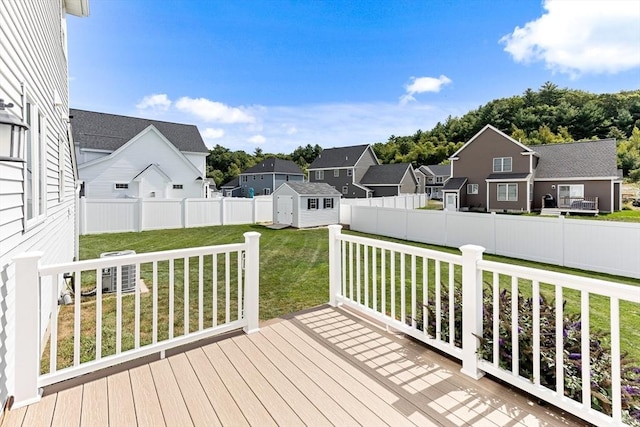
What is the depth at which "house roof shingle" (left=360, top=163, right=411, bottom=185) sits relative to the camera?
31906 millimetres

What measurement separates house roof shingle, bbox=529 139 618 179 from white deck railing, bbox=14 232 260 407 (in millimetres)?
24456

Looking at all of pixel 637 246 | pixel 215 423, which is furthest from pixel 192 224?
pixel 637 246

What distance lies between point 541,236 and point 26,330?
1003cm

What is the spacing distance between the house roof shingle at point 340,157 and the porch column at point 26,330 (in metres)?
31.1

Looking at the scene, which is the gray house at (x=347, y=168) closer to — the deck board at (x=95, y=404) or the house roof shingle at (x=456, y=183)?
the house roof shingle at (x=456, y=183)

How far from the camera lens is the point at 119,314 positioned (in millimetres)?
2467

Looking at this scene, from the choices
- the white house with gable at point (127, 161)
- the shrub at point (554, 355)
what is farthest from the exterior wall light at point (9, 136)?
the white house with gable at point (127, 161)

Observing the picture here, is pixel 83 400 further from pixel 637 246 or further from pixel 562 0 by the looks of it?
pixel 562 0

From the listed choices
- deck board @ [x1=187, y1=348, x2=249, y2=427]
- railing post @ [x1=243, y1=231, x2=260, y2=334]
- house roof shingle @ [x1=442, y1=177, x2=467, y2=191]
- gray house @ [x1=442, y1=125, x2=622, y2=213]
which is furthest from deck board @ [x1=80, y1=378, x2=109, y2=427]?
house roof shingle @ [x1=442, y1=177, x2=467, y2=191]

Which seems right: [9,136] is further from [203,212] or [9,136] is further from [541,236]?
[203,212]

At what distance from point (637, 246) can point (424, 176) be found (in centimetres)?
3646

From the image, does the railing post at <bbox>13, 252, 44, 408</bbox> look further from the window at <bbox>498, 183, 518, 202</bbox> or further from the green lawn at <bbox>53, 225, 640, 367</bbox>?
the window at <bbox>498, 183, 518, 202</bbox>

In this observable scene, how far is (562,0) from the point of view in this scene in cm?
1182

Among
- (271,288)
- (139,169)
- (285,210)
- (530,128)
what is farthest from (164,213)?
(530,128)
